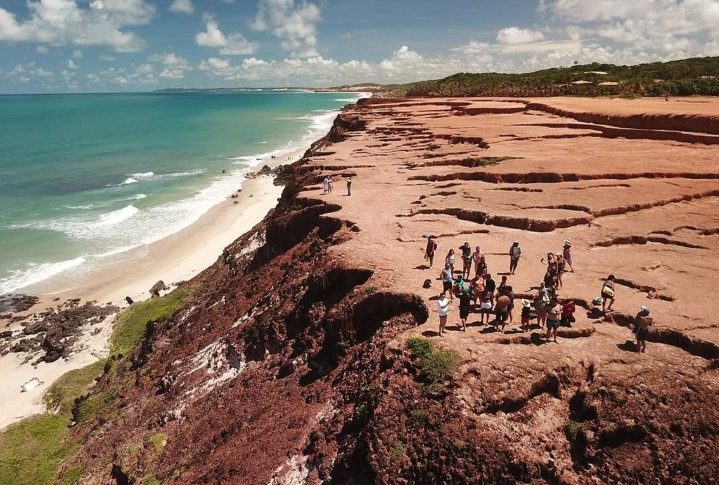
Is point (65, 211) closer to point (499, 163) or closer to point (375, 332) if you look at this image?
point (499, 163)

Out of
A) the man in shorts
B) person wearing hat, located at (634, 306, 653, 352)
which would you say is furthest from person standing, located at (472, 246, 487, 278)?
person wearing hat, located at (634, 306, 653, 352)

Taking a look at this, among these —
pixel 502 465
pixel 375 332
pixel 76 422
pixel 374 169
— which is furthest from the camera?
pixel 374 169

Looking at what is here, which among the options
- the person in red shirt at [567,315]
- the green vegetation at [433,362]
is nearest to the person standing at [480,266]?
the person in red shirt at [567,315]

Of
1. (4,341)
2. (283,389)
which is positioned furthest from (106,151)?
(283,389)

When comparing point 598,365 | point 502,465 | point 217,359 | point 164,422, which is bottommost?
point 164,422

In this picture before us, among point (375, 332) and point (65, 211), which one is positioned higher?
point (375, 332)

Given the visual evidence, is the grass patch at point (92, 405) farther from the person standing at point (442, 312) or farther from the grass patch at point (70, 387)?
the person standing at point (442, 312)

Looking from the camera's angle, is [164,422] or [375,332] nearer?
[375,332]

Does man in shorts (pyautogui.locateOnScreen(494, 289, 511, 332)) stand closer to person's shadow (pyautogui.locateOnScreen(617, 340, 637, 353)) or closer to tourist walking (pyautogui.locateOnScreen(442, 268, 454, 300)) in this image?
tourist walking (pyautogui.locateOnScreen(442, 268, 454, 300))
